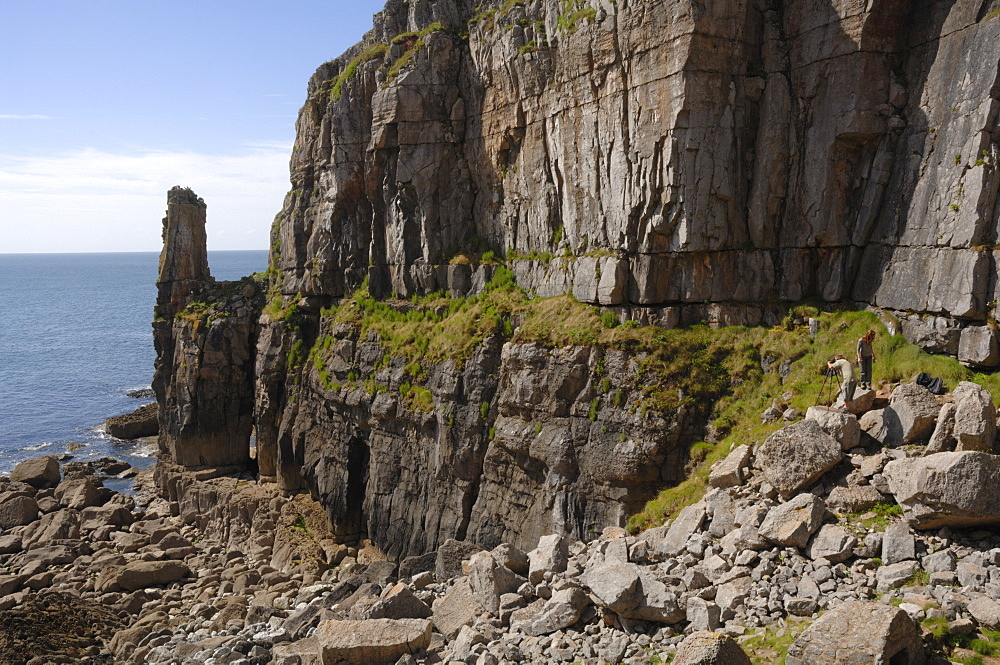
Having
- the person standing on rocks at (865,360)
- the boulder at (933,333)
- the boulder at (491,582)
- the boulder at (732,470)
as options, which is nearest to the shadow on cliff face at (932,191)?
the boulder at (933,333)

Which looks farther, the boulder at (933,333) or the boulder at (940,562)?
the boulder at (933,333)

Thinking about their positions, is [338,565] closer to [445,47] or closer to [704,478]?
[704,478]

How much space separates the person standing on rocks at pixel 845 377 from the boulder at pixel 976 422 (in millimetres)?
2763

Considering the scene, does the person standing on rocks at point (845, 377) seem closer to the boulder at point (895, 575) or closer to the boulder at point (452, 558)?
the boulder at point (895, 575)

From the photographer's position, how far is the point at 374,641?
14.6 m

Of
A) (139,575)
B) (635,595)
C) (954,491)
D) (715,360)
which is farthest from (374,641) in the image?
(139,575)

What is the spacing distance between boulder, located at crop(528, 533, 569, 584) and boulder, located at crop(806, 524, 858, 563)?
17.3ft

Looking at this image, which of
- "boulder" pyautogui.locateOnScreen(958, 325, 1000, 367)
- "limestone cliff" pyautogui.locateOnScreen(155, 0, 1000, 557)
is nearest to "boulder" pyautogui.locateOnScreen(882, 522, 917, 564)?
"boulder" pyautogui.locateOnScreen(958, 325, 1000, 367)

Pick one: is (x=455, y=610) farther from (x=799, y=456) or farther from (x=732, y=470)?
(x=799, y=456)

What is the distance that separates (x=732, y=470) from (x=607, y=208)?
1133cm

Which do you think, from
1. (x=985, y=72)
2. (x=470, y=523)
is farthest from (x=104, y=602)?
(x=985, y=72)

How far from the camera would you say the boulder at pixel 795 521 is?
13.1m

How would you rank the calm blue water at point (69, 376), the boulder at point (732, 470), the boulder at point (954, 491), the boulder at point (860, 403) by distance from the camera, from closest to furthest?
the boulder at point (954, 491)
the boulder at point (860, 403)
the boulder at point (732, 470)
the calm blue water at point (69, 376)

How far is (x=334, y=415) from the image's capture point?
108 feet
